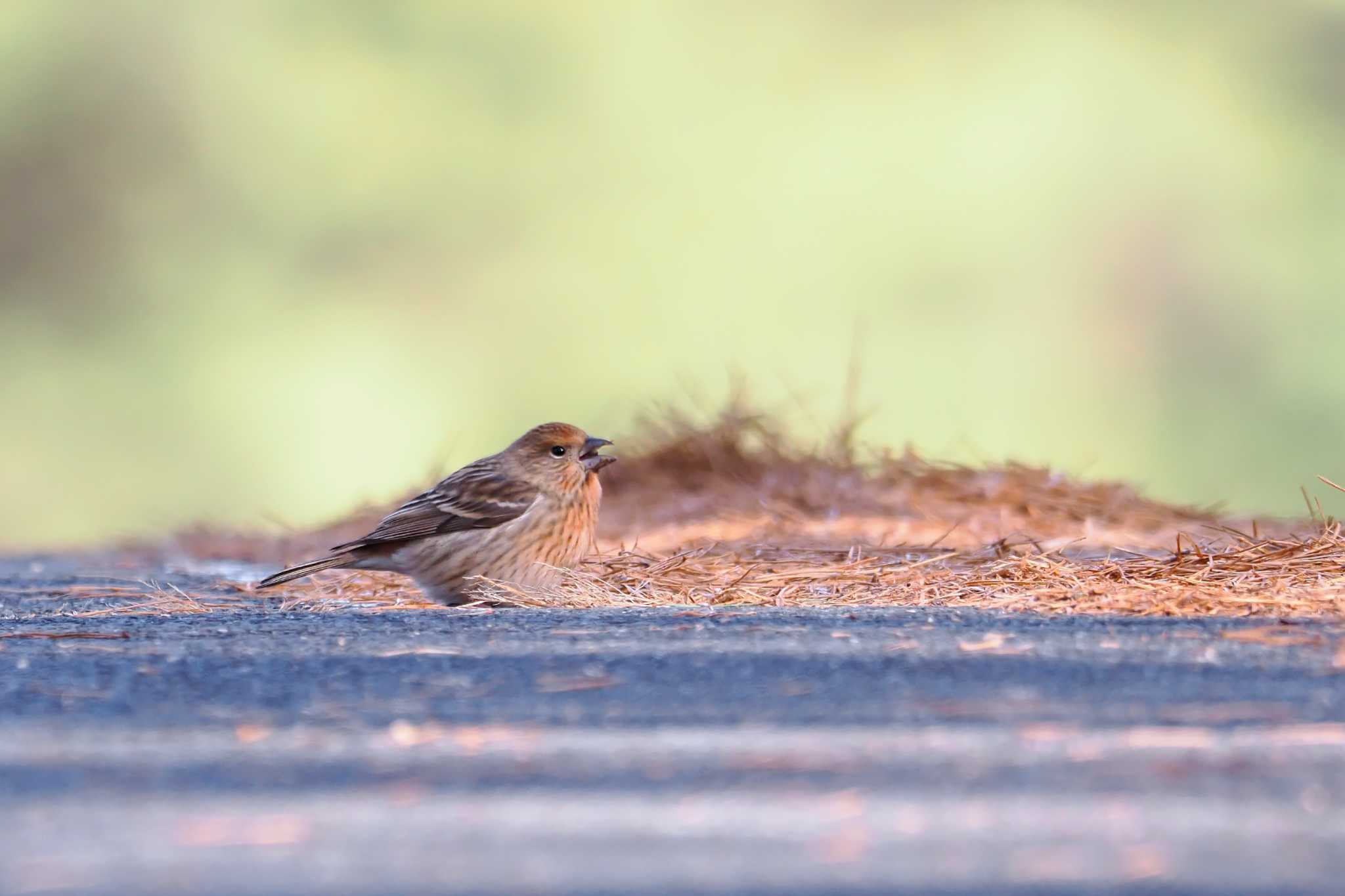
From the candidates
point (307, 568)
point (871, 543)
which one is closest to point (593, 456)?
point (871, 543)

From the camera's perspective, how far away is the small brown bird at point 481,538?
531 centimetres

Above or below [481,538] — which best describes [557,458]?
above

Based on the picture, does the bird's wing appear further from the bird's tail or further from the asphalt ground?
the asphalt ground

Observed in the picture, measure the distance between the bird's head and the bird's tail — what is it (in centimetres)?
66

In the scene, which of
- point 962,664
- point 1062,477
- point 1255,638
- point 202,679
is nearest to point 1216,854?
point 962,664

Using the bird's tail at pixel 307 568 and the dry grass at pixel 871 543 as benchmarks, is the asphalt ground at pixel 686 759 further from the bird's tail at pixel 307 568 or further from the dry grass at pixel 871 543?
the bird's tail at pixel 307 568

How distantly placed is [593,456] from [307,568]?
44.4 inches

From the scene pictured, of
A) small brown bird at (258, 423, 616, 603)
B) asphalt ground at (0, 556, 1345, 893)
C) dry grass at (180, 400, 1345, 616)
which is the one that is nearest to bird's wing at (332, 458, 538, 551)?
small brown bird at (258, 423, 616, 603)

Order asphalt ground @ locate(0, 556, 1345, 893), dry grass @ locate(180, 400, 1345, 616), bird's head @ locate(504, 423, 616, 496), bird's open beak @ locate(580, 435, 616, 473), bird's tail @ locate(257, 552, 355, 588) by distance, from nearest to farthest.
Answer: asphalt ground @ locate(0, 556, 1345, 893) < dry grass @ locate(180, 400, 1345, 616) < bird's tail @ locate(257, 552, 355, 588) < bird's head @ locate(504, 423, 616, 496) < bird's open beak @ locate(580, 435, 616, 473)

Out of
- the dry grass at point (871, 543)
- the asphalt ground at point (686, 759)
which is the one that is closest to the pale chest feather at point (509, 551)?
the dry grass at point (871, 543)

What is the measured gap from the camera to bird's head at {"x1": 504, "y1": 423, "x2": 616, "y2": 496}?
5543mm

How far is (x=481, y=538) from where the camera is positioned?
532 centimetres

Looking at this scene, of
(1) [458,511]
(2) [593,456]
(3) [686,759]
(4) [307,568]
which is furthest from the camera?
(2) [593,456]

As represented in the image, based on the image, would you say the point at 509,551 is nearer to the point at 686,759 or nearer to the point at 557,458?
the point at 557,458
